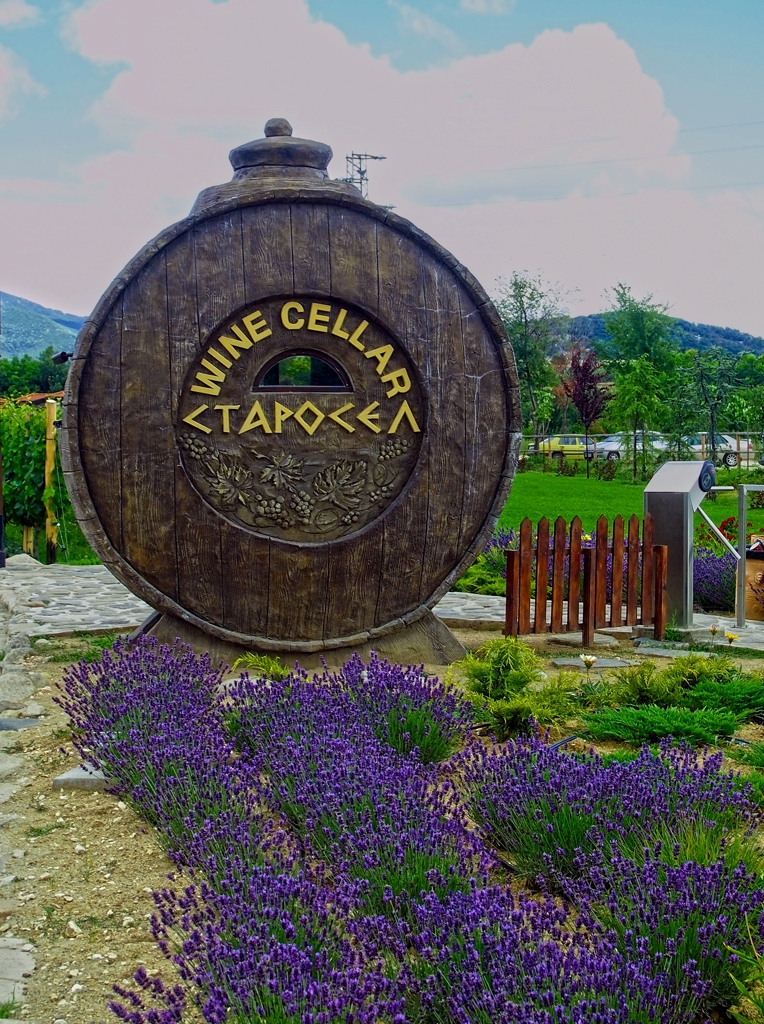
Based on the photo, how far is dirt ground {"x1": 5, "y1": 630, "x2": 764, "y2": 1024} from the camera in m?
2.56

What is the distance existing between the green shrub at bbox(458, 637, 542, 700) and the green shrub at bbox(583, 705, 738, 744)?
1.02ft

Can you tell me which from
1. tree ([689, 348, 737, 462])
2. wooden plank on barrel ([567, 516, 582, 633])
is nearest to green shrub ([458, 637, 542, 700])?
wooden plank on barrel ([567, 516, 582, 633])

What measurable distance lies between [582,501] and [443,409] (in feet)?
41.0

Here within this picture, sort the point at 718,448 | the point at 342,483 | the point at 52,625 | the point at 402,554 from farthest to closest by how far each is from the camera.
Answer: the point at 718,448 < the point at 52,625 < the point at 402,554 < the point at 342,483

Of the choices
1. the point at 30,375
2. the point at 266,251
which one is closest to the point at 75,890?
the point at 266,251

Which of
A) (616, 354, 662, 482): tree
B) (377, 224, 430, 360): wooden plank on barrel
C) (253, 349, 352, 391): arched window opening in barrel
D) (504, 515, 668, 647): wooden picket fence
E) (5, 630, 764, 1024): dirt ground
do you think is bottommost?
(5, 630, 764, 1024): dirt ground

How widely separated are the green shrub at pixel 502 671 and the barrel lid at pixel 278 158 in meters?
2.49

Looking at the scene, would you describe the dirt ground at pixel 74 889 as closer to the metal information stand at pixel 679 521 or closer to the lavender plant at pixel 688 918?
the lavender plant at pixel 688 918

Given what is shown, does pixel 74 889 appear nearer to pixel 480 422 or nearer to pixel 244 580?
pixel 244 580

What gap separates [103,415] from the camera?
5.11m

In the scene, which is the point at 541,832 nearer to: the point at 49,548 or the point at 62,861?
the point at 62,861

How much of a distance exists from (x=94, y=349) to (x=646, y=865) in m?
3.48

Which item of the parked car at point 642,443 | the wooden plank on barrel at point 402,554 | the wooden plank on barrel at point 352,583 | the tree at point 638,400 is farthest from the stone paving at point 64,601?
the tree at point 638,400

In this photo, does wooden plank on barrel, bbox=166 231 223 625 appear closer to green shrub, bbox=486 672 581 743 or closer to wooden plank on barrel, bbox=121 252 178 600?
wooden plank on barrel, bbox=121 252 178 600
